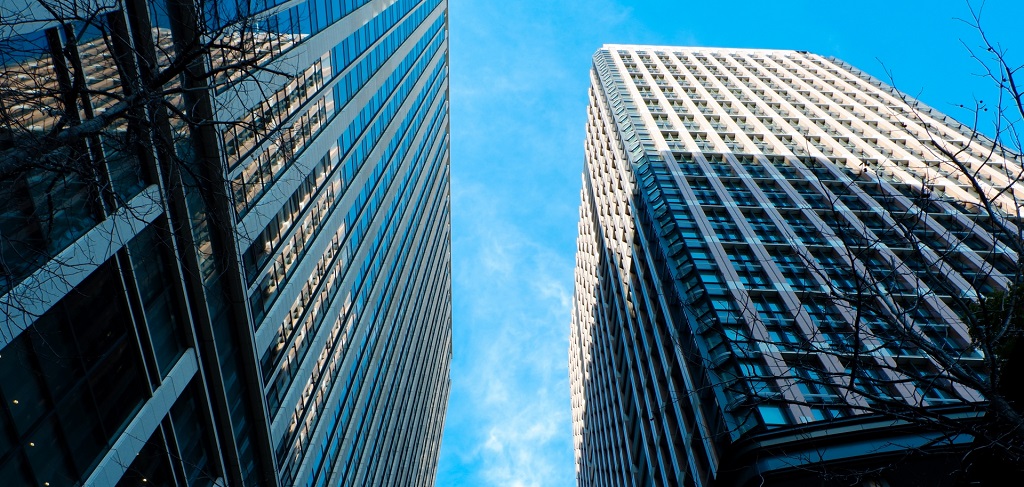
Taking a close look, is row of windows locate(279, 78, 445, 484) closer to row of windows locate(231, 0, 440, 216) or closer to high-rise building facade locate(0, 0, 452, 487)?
high-rise building facade locate(0, 0, 452, 487)

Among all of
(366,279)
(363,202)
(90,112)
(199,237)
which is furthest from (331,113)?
(90,112)

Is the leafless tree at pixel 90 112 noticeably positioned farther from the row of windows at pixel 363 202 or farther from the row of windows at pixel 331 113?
the row of windows at pixel 363 202

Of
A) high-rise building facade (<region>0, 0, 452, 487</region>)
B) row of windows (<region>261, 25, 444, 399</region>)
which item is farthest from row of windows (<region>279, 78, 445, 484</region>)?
row of windows (<region>261, 25, 444, 399</region>)

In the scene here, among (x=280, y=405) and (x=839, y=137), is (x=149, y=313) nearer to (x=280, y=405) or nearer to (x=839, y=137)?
(x=280, y=405)

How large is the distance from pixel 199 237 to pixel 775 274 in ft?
95.7

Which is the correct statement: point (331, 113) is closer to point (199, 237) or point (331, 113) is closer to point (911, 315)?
point (199, 237)

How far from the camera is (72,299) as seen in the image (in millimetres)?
13328

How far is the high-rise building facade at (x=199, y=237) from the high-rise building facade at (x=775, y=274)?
11.2m

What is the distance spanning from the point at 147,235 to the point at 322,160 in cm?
1378

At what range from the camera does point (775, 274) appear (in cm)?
3250

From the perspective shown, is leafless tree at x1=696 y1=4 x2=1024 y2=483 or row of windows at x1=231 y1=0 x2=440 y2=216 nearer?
leafless tree at x1=696 y1=4 x2=1024 y2=483

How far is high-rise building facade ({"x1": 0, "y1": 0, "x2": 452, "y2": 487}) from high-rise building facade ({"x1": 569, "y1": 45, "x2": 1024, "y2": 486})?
36.6ft

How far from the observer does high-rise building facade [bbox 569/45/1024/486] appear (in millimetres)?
14594

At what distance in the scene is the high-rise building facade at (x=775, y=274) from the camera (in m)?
14.6
